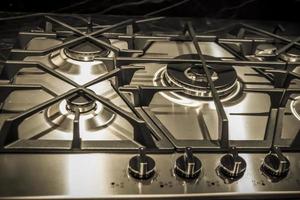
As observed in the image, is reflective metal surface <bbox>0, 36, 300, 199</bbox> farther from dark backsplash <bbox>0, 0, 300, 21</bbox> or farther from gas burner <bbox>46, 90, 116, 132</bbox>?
dark backsplash <bbox>0, 0, 300, 21</bbox>

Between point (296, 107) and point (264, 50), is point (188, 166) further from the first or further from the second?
point (264, 50)

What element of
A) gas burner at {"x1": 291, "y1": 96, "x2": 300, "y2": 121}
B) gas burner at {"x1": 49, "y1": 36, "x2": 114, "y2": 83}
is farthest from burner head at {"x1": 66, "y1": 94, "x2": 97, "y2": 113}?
gas burner at {"x1": 291, "y1": 96, "x2": 300, "y2": 121}

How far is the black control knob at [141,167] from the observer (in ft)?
1.88

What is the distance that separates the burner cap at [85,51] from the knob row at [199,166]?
0.31 m

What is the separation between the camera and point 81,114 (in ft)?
2.22

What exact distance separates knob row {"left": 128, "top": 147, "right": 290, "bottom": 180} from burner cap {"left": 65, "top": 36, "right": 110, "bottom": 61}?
307 millimetres

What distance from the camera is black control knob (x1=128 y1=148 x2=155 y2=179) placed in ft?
1.88

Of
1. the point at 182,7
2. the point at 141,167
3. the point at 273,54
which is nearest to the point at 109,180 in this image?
the point at 141,167

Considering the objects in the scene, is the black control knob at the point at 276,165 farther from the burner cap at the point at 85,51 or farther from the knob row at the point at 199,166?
the burner cap at the point at 85,51

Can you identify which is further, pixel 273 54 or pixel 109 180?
pixel 273 54

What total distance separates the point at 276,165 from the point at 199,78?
24cm

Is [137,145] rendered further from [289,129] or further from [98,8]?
[98,8]

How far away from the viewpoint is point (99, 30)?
926 millimetres

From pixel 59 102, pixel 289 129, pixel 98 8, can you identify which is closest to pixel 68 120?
pixel 59 102
